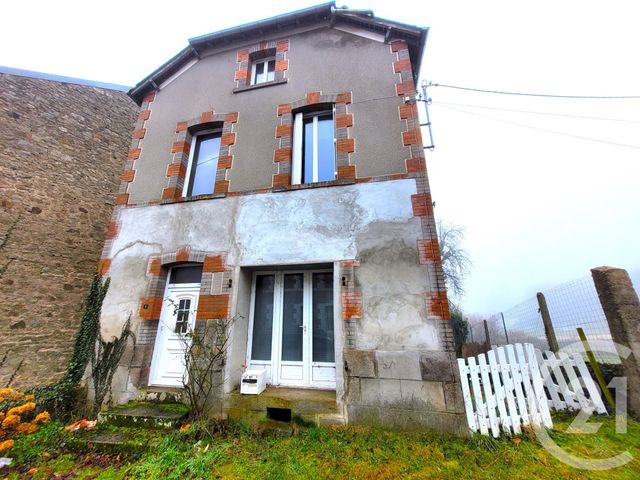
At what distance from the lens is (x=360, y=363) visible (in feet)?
12.9

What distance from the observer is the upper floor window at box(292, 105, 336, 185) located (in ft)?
17.7

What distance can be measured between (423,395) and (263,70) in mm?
7670

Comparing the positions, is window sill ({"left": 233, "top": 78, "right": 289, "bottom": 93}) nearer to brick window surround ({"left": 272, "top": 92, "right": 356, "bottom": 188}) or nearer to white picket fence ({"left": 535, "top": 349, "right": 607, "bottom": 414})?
brick window surround ({"left": 272, "top": 92, "right": 356, "bottom": 188})

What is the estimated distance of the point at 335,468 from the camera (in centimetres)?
298

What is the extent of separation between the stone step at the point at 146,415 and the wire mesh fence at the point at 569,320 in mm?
6451

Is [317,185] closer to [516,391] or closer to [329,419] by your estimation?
[329,419]

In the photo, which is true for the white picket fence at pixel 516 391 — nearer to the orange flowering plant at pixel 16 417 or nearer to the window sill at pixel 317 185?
the window sill at pixel 317 185

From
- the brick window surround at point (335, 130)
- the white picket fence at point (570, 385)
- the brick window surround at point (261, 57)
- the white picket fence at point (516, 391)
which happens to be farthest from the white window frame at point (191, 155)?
the white picket fence at point (570, 385)

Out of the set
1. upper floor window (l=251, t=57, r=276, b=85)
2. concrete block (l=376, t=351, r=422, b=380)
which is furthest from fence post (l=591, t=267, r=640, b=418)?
upper floor window (l=251, t=57, r=276, b=85)

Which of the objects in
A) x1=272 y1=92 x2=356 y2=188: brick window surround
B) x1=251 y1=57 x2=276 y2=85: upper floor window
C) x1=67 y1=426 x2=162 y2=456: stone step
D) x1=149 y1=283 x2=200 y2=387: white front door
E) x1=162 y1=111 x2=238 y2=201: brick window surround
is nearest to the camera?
x1=67 y1=426 x2=162 y2=456: stone step

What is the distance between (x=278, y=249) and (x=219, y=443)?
9.48 feet

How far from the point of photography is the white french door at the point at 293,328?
4473 mm

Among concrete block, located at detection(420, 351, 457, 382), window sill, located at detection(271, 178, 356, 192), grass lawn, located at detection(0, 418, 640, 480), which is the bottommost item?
grass lawn, located at detection(0, 418, 640, 480)

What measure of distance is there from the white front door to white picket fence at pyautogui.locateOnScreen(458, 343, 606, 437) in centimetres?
455
